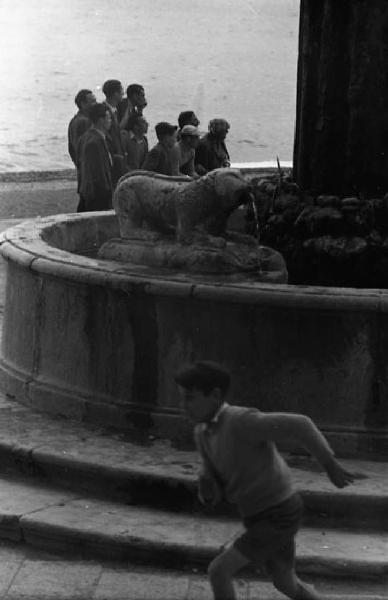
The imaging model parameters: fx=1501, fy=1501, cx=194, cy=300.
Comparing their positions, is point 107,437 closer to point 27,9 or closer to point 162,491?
point 162,491

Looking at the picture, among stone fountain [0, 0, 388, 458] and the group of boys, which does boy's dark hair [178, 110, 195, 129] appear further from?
stone fountain [0, 0, 388, 458]

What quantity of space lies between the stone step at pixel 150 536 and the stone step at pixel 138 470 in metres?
0.08

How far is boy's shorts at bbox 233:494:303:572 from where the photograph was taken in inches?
220

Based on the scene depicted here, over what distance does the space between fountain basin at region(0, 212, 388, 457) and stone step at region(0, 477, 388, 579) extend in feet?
2.50

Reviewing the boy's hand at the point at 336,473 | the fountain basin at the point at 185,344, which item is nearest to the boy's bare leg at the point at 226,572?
the boy's hand at the point at 336,473

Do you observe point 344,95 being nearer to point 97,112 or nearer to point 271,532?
point 271,532

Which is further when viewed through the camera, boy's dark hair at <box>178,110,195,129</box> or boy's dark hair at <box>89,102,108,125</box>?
boy's dark hair at <box>178,110,195,129</box>

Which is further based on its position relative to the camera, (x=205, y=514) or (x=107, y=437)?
(x=107, y=437)

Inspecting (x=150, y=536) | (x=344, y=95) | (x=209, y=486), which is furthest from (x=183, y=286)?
(x=209, y=486)

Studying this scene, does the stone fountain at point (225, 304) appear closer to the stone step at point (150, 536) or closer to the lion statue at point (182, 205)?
the lion statue at point (182, 205)

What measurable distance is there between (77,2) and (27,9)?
5.84 feet

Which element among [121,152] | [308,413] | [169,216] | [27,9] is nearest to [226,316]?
[308,413]

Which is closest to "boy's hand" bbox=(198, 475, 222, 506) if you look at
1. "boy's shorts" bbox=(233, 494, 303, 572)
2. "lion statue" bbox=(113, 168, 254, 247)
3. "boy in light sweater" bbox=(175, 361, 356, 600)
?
"boy in light sweater" bbox=(175, 361, 356, 600)

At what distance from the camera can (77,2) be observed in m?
35.8
